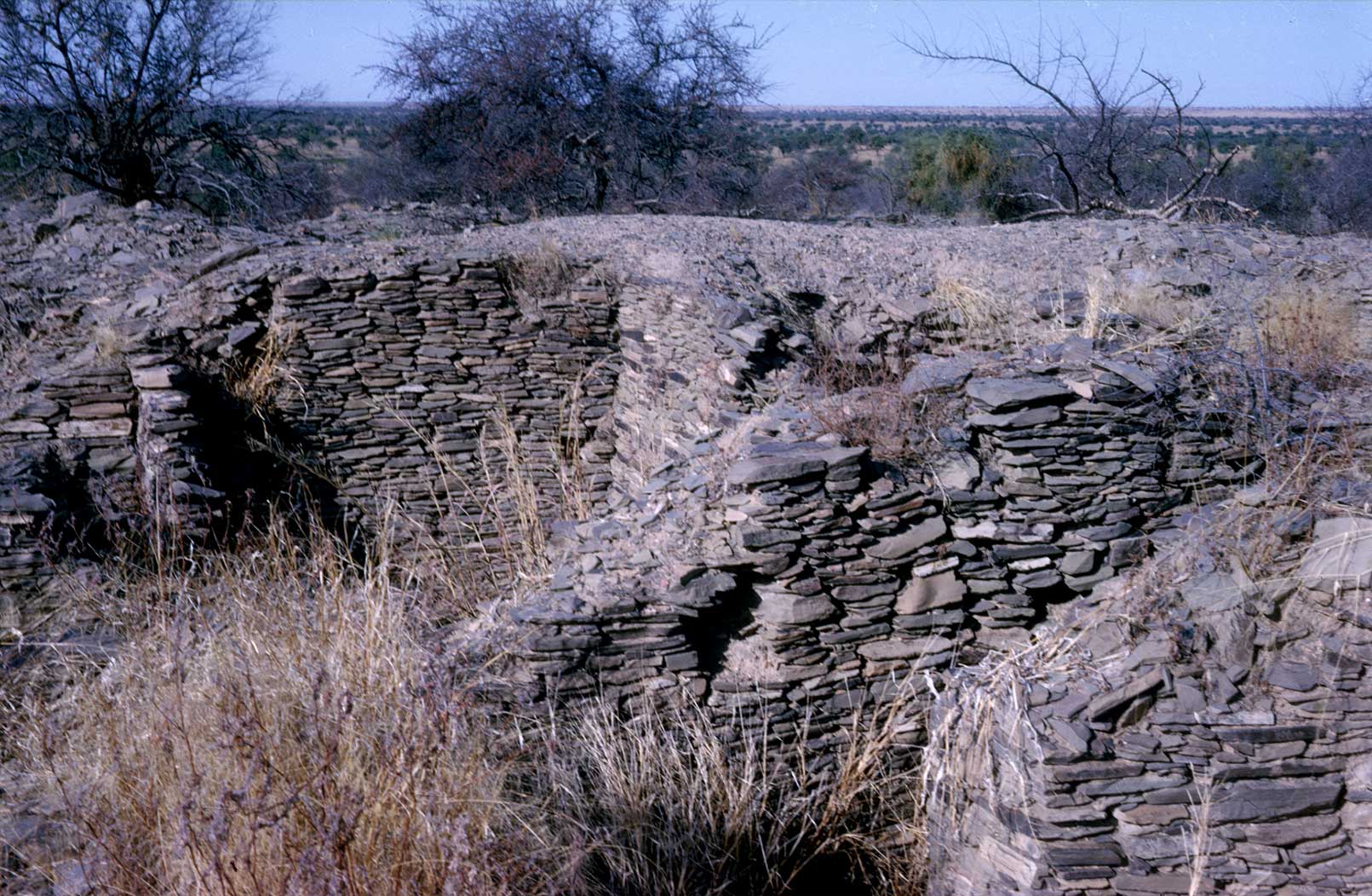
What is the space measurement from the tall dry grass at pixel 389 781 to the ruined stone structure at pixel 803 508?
30 cm

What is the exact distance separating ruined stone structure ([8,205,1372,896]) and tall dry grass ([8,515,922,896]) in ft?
0.99

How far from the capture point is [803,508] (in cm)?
422

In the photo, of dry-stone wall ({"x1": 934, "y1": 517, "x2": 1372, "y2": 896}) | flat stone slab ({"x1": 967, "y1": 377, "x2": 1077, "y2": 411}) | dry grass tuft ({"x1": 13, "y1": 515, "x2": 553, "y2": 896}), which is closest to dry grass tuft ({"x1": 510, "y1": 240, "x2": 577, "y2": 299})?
flat stone slab ({"x1": 967, "y1": 377, "x2": 1077, "y2": 411})

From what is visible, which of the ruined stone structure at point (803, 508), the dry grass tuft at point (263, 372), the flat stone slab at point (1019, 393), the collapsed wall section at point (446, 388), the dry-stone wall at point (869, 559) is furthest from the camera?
the collapsed wall section at point (446, 388)

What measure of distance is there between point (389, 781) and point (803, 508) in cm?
212

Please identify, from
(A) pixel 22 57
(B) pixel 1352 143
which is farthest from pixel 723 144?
(B) pixel 1352 143

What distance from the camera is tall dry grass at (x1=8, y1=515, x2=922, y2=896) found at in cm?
263

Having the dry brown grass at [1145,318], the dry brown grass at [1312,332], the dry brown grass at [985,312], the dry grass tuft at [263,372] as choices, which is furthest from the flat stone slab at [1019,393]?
the dry grass tuft at [263,372]

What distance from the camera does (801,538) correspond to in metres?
4.21

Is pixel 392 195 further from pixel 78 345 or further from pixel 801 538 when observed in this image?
pixel 801 538

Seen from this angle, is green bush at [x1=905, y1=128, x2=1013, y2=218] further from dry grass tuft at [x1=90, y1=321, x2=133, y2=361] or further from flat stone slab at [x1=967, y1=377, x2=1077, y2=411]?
dry grass tuft at [x1=90, y1=321, x2=133, y2=361]

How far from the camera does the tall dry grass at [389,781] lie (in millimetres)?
2635

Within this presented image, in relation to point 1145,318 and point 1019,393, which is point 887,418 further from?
point 1145,318

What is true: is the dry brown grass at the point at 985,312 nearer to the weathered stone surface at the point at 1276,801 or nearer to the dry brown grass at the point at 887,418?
the dry brown grass at the point at 887,418
